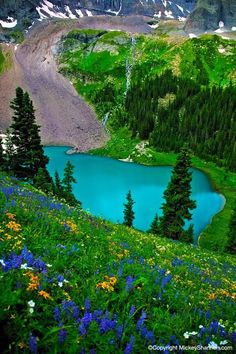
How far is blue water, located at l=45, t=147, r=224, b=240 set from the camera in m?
77.3

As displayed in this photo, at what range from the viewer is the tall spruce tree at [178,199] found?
2031 inches

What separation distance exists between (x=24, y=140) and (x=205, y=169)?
82123mm

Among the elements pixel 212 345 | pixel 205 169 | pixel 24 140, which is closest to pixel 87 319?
pixel 212 345

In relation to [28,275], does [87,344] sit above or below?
below

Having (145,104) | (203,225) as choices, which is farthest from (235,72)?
(203,225)

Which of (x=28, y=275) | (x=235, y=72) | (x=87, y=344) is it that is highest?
(x=235, y=72)

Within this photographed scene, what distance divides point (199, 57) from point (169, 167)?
321 ft

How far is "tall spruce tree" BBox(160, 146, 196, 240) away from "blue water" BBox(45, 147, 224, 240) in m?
16.8

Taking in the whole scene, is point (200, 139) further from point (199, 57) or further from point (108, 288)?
point (108, 288)

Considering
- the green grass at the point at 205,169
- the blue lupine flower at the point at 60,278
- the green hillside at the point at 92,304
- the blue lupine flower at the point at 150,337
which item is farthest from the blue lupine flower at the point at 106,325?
the green grass at the point at 205,169

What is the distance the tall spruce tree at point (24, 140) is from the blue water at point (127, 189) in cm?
2113

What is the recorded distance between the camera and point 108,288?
679cm

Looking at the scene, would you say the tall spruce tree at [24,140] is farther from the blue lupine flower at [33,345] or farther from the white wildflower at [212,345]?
the blue lupine flower at [33,345]

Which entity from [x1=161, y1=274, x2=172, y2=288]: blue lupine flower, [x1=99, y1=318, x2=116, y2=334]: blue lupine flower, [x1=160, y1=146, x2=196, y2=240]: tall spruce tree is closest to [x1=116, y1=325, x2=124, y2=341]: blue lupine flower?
[x1=99, y1=318, x2=116, y2=334]: blue lupine flower
